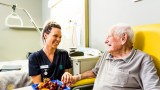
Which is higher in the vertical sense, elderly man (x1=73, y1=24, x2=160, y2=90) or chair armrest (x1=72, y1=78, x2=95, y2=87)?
elderly man (x1=73, y1=24, x2=160, y2=90)

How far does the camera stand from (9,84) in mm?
1882

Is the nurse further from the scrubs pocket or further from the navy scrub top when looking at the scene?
the scrubs pocket

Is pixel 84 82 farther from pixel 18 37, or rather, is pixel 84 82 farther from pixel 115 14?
pixel 18 37

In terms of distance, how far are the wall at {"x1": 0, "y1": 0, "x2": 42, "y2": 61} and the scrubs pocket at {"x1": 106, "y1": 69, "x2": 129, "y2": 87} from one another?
2.97 m

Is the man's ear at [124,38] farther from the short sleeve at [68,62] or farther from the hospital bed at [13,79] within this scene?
the hospital bed at [13,79]

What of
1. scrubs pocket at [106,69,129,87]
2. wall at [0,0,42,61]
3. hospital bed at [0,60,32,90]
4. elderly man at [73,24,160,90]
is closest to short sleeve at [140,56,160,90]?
elderly man at [73,24,160,90]

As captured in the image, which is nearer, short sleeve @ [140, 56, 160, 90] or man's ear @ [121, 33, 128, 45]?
short sleeve @ [140, 56, 160, 90]

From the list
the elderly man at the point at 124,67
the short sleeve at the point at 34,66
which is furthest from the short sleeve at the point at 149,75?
the short sleeve at the point at 34,66

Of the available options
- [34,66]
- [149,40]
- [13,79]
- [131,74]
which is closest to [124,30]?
[149,40]

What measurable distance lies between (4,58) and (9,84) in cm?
197

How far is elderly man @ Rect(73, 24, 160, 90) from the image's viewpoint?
105cm

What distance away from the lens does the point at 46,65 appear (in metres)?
1.49

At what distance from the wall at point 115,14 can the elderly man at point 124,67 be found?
24cm

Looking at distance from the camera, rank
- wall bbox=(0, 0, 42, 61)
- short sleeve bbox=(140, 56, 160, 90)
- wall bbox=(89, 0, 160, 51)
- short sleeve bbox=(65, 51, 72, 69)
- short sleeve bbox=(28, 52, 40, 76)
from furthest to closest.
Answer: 1. wall bbox=(0, 0, 42, 61)
2. short sleeve bbox=(65, 51, 72, 69)
3. short sleeve bbox=(28, 52, 40, 76)
4. wall bbox=(89, 0, 160, 51)
5. short sleeve bbox=(140, 56, 160, 90)
